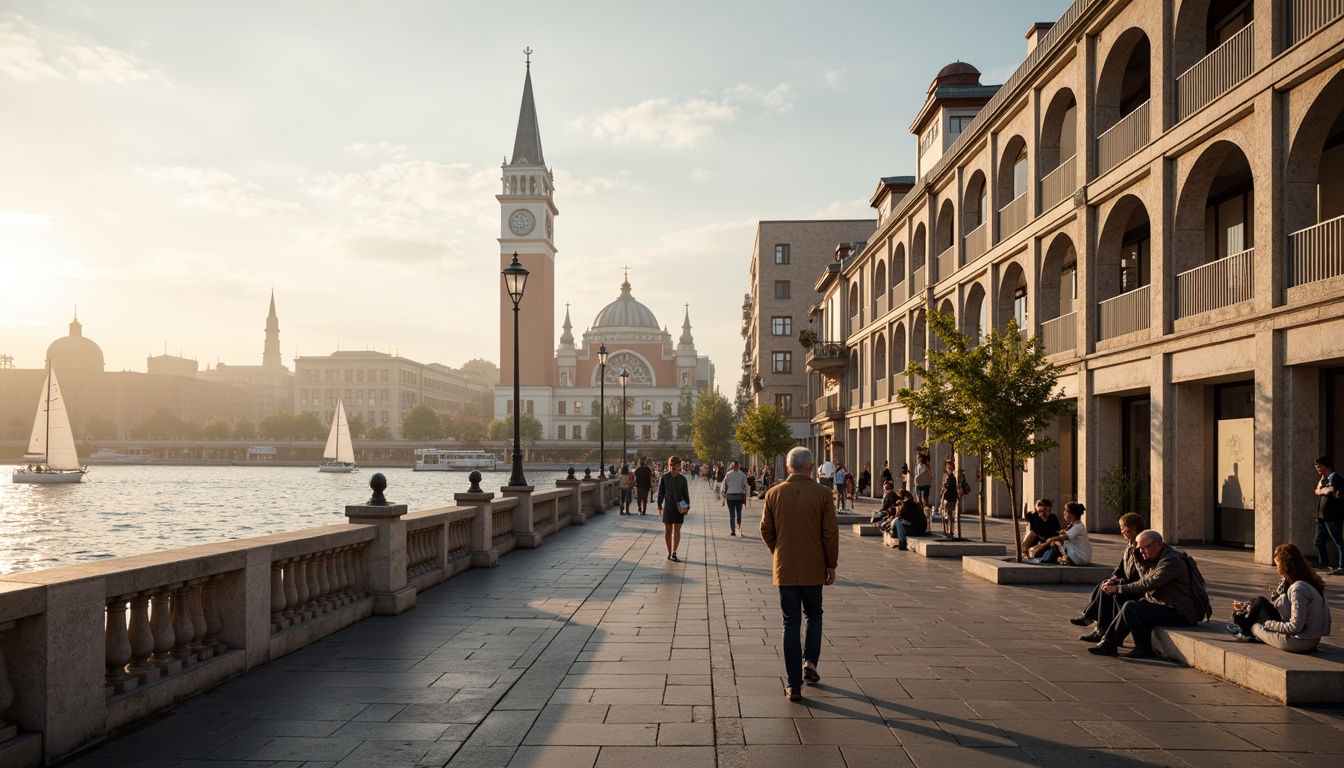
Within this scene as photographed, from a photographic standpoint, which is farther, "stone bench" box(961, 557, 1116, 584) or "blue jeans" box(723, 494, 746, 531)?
"blue jeans" box(723, 494, 746, 531)

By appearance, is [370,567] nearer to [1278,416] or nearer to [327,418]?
[1278,416]

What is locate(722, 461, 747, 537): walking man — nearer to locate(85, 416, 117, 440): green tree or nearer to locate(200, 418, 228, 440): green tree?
locate(200, 418, 228, 440): green tree

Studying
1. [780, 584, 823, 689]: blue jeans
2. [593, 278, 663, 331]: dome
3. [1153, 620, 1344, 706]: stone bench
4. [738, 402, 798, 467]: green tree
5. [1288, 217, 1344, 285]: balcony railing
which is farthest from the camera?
[593, 278, 663, 331]: dome

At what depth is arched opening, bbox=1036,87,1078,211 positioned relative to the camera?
2336 cm

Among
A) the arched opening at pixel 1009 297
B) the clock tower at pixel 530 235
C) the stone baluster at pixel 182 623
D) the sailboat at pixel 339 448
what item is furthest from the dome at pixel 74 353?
the stone baluster at pixel 182 623

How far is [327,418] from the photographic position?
169000 mm

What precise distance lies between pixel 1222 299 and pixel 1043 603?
8.65 m

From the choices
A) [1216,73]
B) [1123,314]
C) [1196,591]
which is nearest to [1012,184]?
[1123,314]

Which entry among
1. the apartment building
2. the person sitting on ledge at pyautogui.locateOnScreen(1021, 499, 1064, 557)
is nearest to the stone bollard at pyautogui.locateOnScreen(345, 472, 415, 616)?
the person sitting on ledge at pyautogui.locateOnScreen(1021, 499, 1064, 557)

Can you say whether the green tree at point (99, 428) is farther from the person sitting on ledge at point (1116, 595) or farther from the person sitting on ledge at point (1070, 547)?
the person sitting on ledge at point (1116, 595)

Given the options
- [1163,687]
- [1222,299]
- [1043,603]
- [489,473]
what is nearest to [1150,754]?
[1163,687]

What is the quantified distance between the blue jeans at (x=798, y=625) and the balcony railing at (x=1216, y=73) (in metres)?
13.7

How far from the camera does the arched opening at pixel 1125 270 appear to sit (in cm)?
2045

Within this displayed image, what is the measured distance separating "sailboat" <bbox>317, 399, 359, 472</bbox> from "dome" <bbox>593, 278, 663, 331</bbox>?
59908 mm
